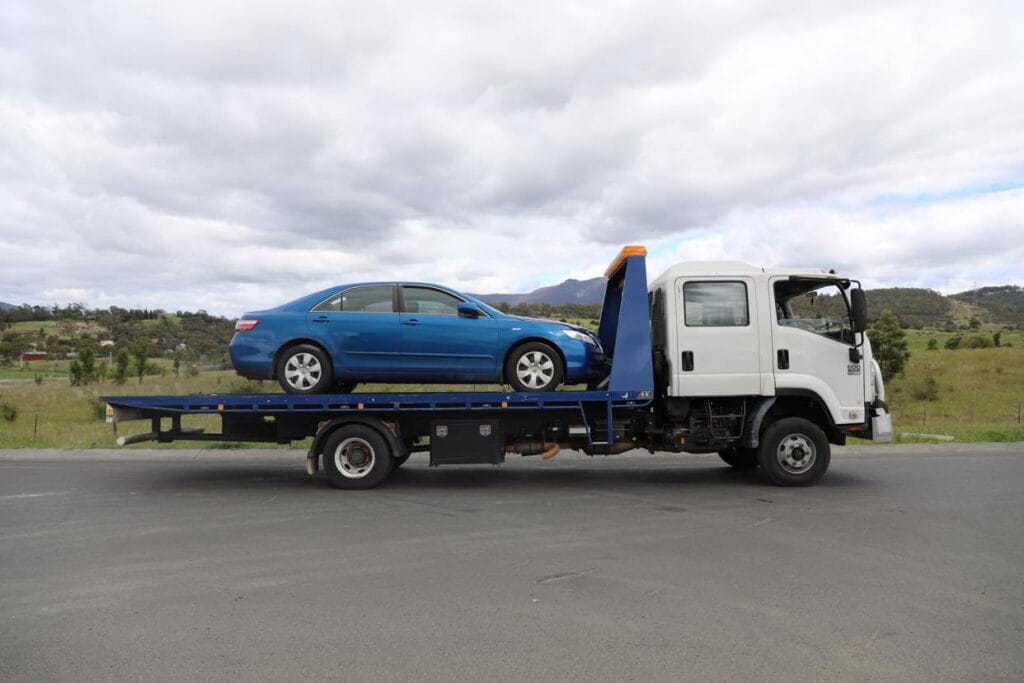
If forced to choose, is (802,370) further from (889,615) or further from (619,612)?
(619,612)

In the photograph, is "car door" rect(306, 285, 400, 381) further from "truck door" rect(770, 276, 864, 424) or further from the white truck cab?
→ "truck door" rect(770, 276, 864, 424)

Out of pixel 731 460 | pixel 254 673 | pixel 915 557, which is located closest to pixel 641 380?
pixel 731 460

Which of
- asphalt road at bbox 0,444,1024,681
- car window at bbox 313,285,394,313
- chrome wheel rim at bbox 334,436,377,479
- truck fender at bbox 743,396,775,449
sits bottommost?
asphalt road at bbox 0,444,1024,681

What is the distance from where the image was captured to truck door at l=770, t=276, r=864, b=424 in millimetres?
8367

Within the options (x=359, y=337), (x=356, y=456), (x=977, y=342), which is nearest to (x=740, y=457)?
(x=356, y=456)

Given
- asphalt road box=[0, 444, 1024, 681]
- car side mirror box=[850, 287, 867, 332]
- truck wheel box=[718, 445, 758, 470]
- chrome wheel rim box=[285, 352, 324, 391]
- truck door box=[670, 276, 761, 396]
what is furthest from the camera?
truck wheel box=[718, 445, 758, 470]

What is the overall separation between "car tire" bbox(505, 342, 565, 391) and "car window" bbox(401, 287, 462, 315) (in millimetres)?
890

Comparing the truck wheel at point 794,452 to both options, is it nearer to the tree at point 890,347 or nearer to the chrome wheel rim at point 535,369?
the chrome wheel rim at point 535,369

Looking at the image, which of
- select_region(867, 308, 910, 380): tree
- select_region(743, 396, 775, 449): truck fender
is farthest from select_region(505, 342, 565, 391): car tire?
select_region(867, 308, 910, 380): tree

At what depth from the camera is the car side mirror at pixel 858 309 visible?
8.23 meters

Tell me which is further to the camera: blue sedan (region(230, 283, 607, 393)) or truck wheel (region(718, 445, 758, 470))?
truck wheel (region(718, 445, 758, 470))

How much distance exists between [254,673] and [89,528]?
3950 millimetres

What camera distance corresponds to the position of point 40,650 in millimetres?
3818

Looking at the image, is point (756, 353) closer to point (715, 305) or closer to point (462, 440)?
point (715, 305)
